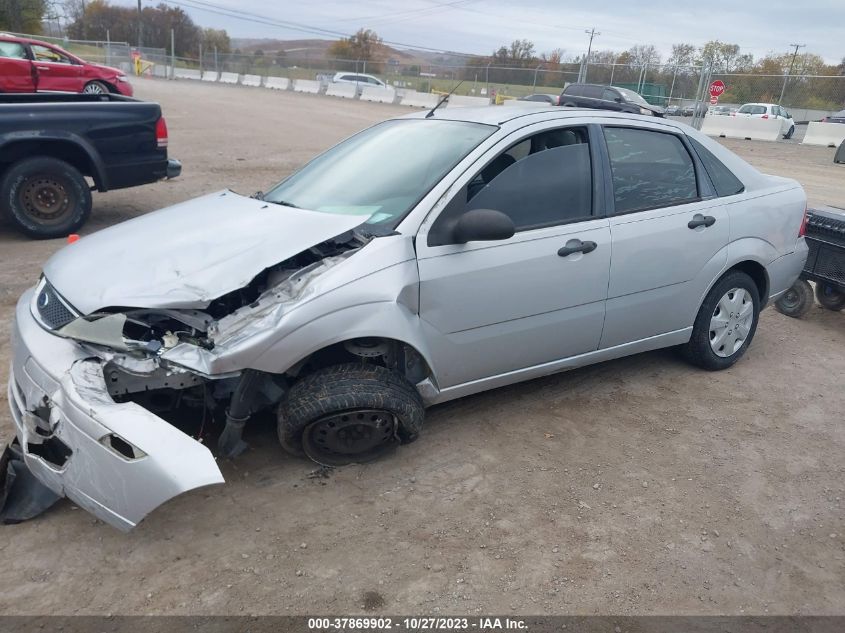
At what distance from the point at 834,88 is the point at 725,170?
25228 millimetres

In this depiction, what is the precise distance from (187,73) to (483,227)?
177 feet

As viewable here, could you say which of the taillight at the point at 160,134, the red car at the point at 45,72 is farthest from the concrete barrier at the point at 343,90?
the taillight at the point at 160,134

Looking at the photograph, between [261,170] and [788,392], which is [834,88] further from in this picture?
[788,392]

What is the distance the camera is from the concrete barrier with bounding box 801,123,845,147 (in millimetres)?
21406

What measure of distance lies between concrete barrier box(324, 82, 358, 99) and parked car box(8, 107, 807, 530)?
32.9 meters

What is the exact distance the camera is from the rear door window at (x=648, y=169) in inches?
160

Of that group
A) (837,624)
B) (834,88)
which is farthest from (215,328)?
(834,88)

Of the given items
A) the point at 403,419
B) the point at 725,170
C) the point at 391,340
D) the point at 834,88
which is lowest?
the point at 403,419

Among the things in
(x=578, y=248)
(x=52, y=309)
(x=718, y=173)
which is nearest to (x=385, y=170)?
(x=578, y=248)

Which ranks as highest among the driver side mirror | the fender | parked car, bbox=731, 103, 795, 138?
parked car, bbox=731, 103, 795, 138

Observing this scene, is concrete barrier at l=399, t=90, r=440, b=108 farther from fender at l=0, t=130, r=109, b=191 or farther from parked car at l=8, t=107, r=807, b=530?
parked car at l=8, t=107, r=807, b=530

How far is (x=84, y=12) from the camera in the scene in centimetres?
8175

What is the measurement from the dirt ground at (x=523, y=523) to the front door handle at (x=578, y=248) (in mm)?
1009

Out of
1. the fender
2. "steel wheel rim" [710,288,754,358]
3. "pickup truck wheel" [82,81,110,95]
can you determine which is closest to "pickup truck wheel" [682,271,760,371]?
"steel wheel rim" [710,288,754,358]
